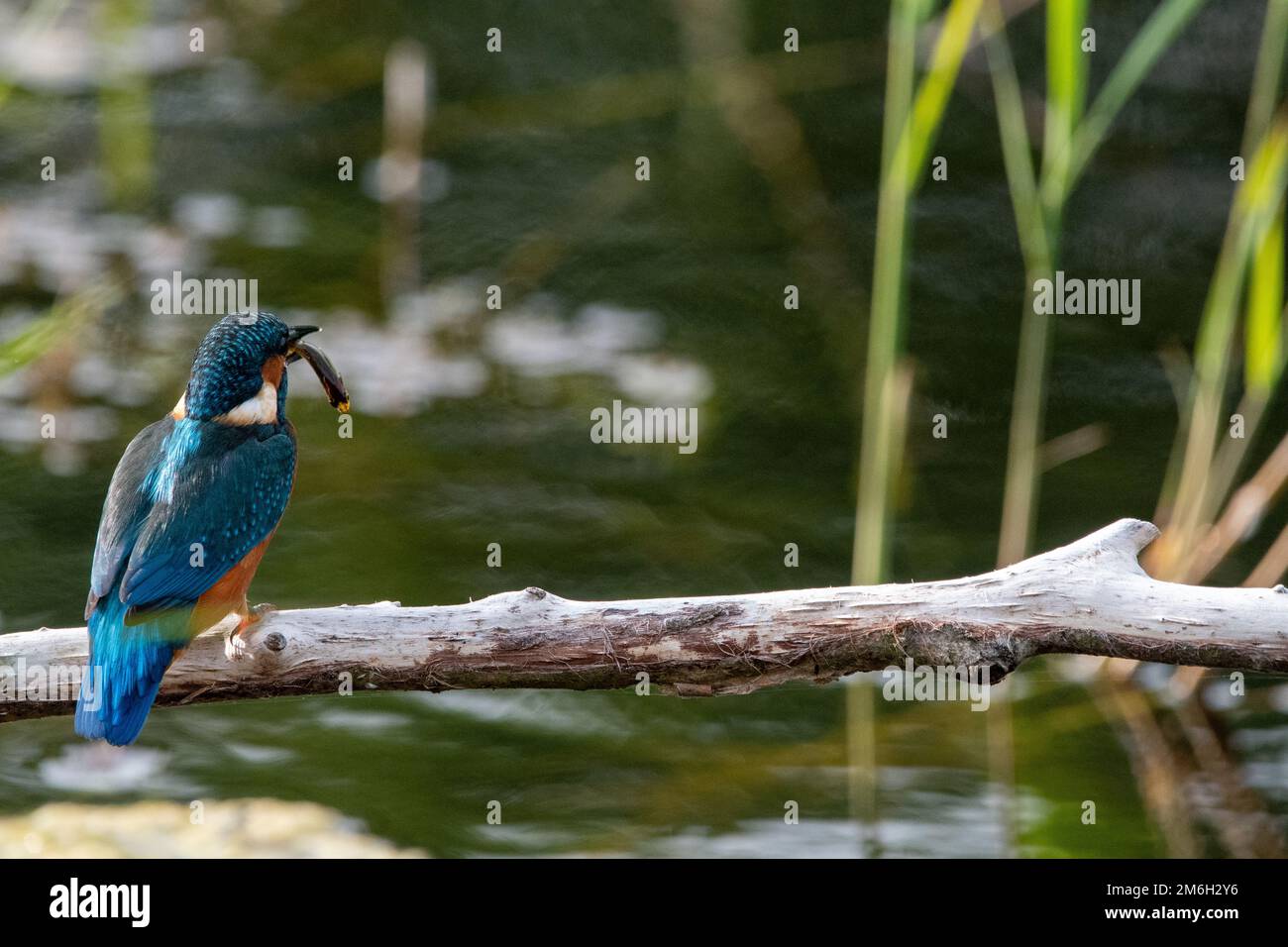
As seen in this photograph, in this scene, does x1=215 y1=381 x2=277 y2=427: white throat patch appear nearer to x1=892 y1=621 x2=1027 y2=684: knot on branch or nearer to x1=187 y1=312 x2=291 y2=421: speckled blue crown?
x1=187 y1=312 x2=291 y2=421: speckled blue crown

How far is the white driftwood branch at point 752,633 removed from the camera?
2.29 m

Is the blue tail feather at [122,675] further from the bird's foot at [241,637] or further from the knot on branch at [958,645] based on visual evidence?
the knot on branch at [958,645]

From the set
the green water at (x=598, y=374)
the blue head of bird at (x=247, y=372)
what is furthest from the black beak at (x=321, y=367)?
the green water at (x=598, y=374)

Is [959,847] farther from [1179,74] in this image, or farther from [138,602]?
[1179,74]

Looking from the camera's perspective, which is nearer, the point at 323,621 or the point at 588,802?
the point at 323,621

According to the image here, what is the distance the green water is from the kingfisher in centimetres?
132

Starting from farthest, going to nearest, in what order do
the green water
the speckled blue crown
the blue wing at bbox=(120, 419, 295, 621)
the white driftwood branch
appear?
the green water < the speckled blue crown < the blue wing at bbox=(120, 419, 295, 621) < the white driftwood branch

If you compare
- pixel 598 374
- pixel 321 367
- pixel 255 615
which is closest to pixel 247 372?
pixel 321 367

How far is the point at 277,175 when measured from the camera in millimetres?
7137

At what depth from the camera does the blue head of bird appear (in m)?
2.88

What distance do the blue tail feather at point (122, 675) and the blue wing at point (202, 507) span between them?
0.17 ft

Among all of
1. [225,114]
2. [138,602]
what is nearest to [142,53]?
[225,114]

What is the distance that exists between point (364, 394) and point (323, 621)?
3.40 meters

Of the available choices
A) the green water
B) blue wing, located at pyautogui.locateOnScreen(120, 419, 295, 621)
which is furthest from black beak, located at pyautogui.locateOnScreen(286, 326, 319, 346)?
the green water
